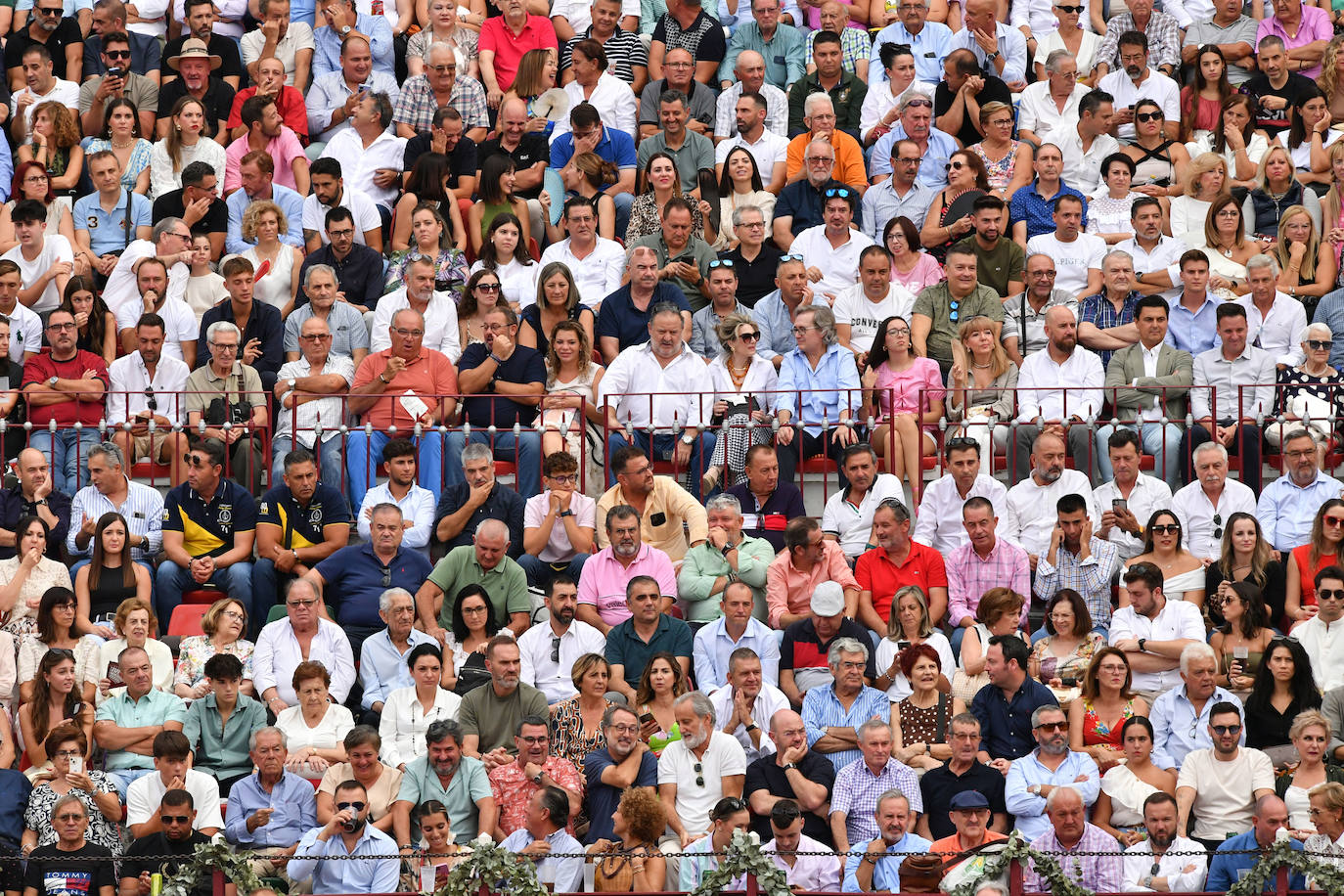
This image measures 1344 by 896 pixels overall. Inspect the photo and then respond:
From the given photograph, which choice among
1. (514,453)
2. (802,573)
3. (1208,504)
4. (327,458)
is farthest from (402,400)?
(1208,504)

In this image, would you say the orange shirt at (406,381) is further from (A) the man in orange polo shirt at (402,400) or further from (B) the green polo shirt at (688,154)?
(B) the green polo shirt at (688,154)

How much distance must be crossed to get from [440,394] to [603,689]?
9.45 ft

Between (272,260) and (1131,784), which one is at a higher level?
(272,260)

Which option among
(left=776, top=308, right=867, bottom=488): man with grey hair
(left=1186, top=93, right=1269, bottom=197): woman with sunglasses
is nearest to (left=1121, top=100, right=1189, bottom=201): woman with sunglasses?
(left=1186, top=93, right=1269, bottom=197): woman with sunglasses

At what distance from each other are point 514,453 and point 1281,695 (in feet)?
16.5

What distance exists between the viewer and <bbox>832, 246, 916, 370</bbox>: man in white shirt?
17.0m

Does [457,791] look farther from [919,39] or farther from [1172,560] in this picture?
[919,39]

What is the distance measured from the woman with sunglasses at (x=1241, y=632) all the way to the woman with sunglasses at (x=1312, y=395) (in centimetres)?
149

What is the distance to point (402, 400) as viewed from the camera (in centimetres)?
1605

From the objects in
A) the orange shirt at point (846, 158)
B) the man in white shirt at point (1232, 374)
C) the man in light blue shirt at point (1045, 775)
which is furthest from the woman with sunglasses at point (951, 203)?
the man in light blue shirt at point (1045, 775)

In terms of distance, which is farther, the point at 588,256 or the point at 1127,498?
the point at 588,256

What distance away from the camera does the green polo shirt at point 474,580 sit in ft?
48.3

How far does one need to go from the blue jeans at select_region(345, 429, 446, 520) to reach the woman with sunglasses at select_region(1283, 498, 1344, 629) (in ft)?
17.0

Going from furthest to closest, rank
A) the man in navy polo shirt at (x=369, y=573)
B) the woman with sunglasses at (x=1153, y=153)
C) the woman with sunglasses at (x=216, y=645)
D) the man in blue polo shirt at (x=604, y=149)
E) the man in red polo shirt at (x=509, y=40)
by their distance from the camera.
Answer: the man in red polo shirt at (x=509, y=40) → the woman with sunglasses at (x=1153, y=153) → the man in blue polo shirt at (x=604, y=149) → the man in navy polo shirt at (x=369, y=573) → the woman with sunglasses at (x=216, y=645)
